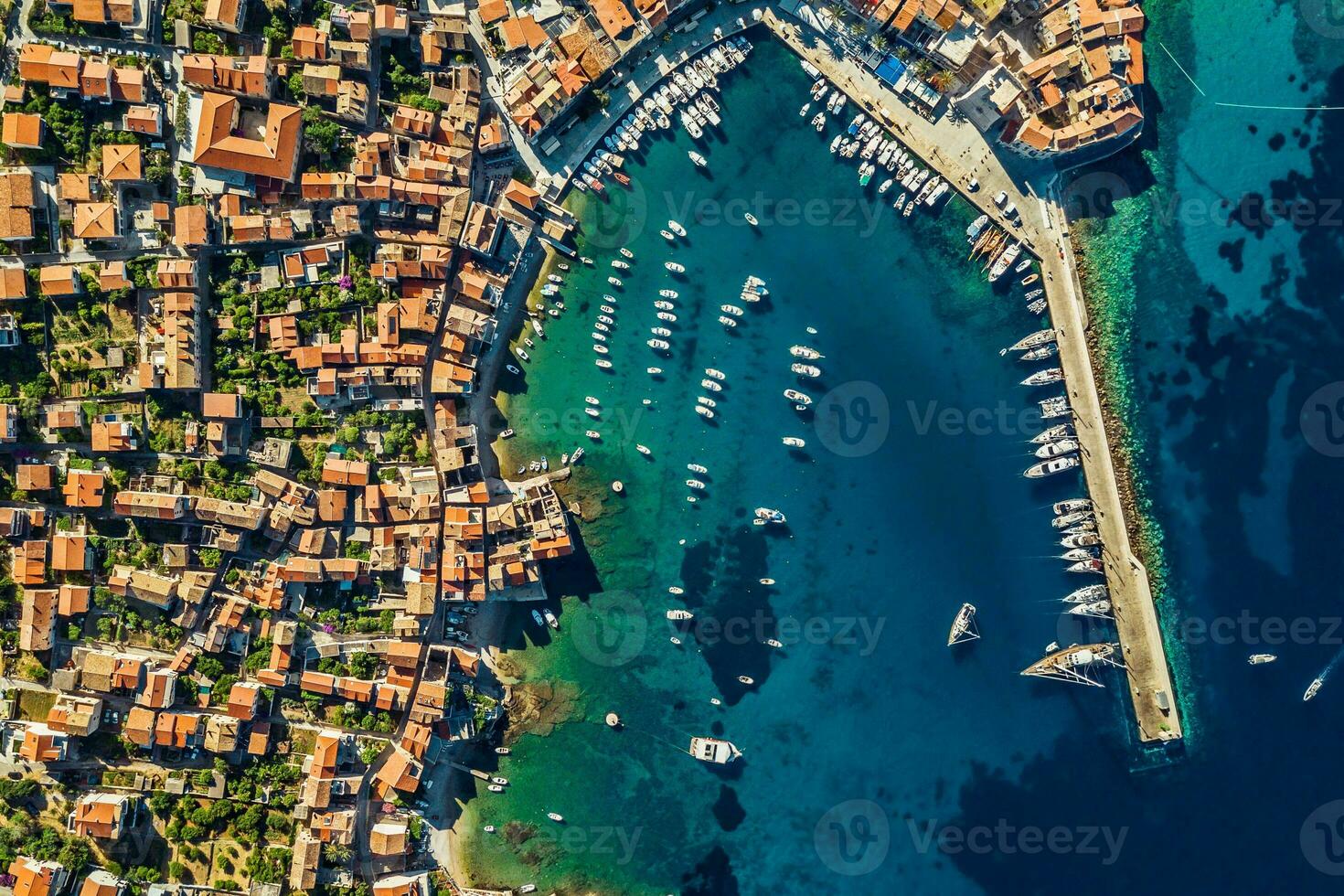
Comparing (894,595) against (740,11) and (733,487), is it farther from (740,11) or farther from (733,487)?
(740,11)

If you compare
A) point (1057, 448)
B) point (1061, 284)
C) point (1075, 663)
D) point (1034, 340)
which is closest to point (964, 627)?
point (1075, 663)

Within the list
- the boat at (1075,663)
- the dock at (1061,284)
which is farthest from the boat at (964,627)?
the dock at (1061,284)

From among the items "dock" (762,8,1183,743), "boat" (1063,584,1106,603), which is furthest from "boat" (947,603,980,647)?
"dock" (762,8,1183,743)

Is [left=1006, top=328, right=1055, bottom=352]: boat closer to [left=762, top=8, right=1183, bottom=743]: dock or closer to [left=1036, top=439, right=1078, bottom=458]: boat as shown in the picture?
[left=762, top=8, right=1183, bottom=743]: dock

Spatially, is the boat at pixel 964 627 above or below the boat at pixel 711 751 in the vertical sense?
above

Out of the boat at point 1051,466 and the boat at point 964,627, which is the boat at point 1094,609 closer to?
the boat at point 964,627

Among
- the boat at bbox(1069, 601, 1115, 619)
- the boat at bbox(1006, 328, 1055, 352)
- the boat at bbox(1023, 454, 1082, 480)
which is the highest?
the boat at bbox(1006, 328, 1055, 352)
